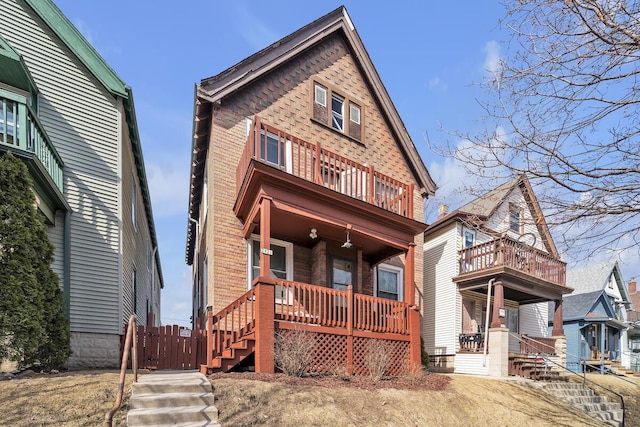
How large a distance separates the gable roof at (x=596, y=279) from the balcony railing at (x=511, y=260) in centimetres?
1213

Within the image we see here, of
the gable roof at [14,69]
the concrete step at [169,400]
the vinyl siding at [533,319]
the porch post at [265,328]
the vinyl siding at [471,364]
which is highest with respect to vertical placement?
the gable roof at [14,69]

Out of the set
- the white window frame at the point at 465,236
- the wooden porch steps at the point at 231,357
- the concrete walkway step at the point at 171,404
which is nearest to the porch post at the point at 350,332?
the wooden porch steps at the point at 231,357

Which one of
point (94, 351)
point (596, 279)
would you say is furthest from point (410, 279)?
point (596, 279)

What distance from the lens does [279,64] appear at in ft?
40.1

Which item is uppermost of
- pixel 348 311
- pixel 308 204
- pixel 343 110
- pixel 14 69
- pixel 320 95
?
pixel 320 95

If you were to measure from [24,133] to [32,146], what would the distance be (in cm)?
32

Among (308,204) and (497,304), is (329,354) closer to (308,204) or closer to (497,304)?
(308,204)

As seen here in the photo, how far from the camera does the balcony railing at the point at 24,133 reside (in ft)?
24.5

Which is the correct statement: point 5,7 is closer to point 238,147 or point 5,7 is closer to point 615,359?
point 238,147

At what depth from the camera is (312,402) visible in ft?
22.1

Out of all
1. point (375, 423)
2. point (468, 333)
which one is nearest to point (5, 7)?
point (375, 423)

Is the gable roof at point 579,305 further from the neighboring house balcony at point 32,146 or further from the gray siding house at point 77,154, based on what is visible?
the neighboring house balcony at point 32,146

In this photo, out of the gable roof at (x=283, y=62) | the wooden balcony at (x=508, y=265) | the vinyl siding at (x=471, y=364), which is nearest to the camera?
the gable roof at (x=283, y=62)

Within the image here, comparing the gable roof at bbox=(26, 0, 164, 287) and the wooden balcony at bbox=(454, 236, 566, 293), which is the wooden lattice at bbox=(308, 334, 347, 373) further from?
the wooden balcony at bbox=(454, 236, 566, 293)
